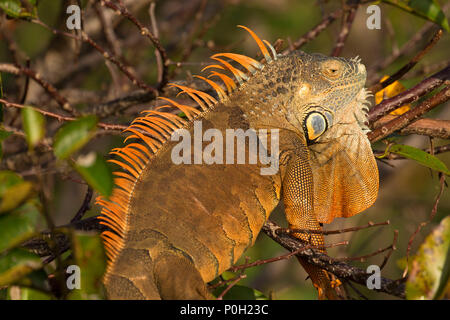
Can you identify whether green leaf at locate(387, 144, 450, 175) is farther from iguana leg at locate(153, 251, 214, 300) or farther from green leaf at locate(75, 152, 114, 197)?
green leaf at locate(75, 152, 114, 197)

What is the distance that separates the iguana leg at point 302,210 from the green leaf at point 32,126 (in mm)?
1699

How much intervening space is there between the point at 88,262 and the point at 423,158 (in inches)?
82.9

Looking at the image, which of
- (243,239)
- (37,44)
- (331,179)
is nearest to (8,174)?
(243,239)

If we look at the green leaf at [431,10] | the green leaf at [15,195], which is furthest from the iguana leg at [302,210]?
the green leaf at [15,195]

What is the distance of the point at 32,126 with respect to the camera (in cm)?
193

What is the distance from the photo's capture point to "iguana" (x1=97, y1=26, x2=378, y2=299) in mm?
2729

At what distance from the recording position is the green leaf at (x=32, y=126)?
1903 mm

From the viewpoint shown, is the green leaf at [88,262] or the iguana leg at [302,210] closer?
the green leaf at [88,262]

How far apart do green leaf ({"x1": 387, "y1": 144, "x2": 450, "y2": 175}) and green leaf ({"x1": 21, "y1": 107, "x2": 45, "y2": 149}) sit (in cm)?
219

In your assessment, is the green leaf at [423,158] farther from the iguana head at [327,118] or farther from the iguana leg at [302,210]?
the iguana leg at [302,210]

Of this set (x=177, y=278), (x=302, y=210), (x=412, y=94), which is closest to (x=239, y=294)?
(x=177, y=278)

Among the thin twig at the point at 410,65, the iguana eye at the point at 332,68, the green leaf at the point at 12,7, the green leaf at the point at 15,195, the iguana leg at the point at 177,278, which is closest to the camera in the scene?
the green leaf at the point at 15,195

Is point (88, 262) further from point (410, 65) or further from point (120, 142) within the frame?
point (120, 142)
